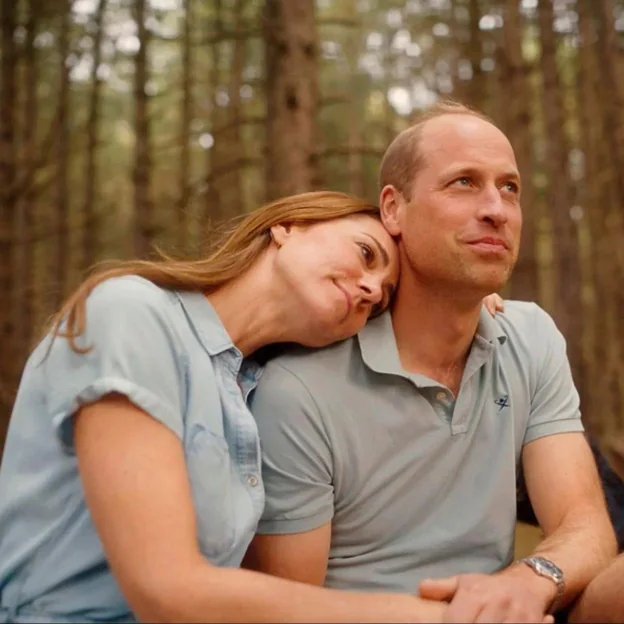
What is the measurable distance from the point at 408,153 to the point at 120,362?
3.26 feet

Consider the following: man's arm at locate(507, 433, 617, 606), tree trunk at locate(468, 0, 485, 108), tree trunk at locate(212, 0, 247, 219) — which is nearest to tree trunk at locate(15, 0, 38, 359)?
tree trunk at locate(212, 0, 247, 219)

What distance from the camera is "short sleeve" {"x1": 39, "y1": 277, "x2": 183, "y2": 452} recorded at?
1.39 m

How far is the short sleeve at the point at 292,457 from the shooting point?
1.77m

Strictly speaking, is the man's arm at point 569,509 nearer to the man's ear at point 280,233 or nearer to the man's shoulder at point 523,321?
the man's shoulder at point 523,321

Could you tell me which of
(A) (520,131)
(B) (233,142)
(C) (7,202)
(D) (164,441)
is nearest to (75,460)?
(D) (164,441)

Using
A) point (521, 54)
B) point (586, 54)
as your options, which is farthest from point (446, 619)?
point (586, 54)

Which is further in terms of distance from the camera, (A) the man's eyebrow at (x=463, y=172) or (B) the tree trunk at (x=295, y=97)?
(B) the tree trunk at (x=295, y=97)

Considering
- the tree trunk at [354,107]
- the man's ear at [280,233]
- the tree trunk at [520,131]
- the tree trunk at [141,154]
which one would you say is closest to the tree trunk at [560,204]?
the tree trunk at [520,131]

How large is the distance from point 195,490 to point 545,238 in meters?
11.6

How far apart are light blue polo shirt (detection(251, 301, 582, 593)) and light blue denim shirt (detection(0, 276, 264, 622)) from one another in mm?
243

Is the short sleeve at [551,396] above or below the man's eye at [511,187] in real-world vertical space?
below

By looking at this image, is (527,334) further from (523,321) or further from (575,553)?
(575,553)

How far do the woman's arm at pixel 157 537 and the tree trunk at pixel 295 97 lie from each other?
218cm

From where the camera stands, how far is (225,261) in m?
1.82
